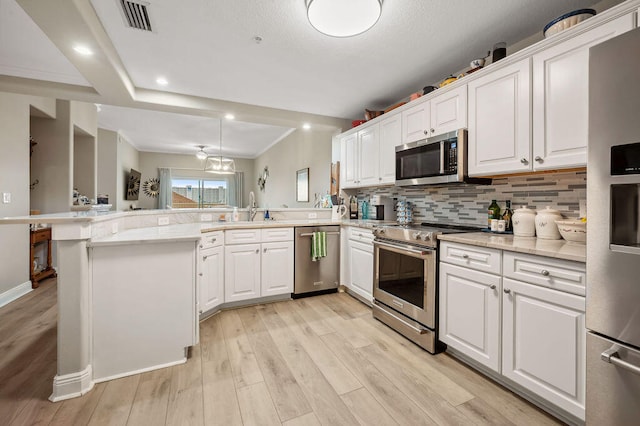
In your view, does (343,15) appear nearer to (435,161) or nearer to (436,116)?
(436,116)

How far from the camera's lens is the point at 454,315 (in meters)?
1.97

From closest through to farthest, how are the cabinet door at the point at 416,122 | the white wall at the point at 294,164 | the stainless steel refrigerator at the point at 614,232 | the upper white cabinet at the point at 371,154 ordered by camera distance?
the stainless steel refrigerator at the point at 614,232 < the cabinet door at the point at 416,122 < the upper white cabinet at the point at 371,154 < the white wall at the point at 294,164

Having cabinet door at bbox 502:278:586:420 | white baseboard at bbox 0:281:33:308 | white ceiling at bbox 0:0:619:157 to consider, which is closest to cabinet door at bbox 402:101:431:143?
white ceiling at bbox 0:0:619:157

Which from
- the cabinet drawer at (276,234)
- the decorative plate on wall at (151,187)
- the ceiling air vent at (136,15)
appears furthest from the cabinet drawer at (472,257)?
the decorative plate on wall at (151,187)

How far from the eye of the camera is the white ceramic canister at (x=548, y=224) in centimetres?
177

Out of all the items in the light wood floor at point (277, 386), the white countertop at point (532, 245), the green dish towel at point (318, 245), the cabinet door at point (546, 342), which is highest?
the white countertop at point (532, 245)

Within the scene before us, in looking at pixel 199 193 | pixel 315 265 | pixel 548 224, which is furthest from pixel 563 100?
pixel 199 193

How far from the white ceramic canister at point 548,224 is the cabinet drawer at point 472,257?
0.39 meters

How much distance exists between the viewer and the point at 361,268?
312 centimetres

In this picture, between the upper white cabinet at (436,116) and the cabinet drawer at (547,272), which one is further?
the upper white cabinet at (436,116)

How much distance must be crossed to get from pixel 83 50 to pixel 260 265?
91.2 inches

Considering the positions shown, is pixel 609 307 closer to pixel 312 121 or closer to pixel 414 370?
pixel 414 370

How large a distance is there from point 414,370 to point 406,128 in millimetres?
2125

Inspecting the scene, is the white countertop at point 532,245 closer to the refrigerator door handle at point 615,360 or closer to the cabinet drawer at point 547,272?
the cabinet drawer at point 547,272
